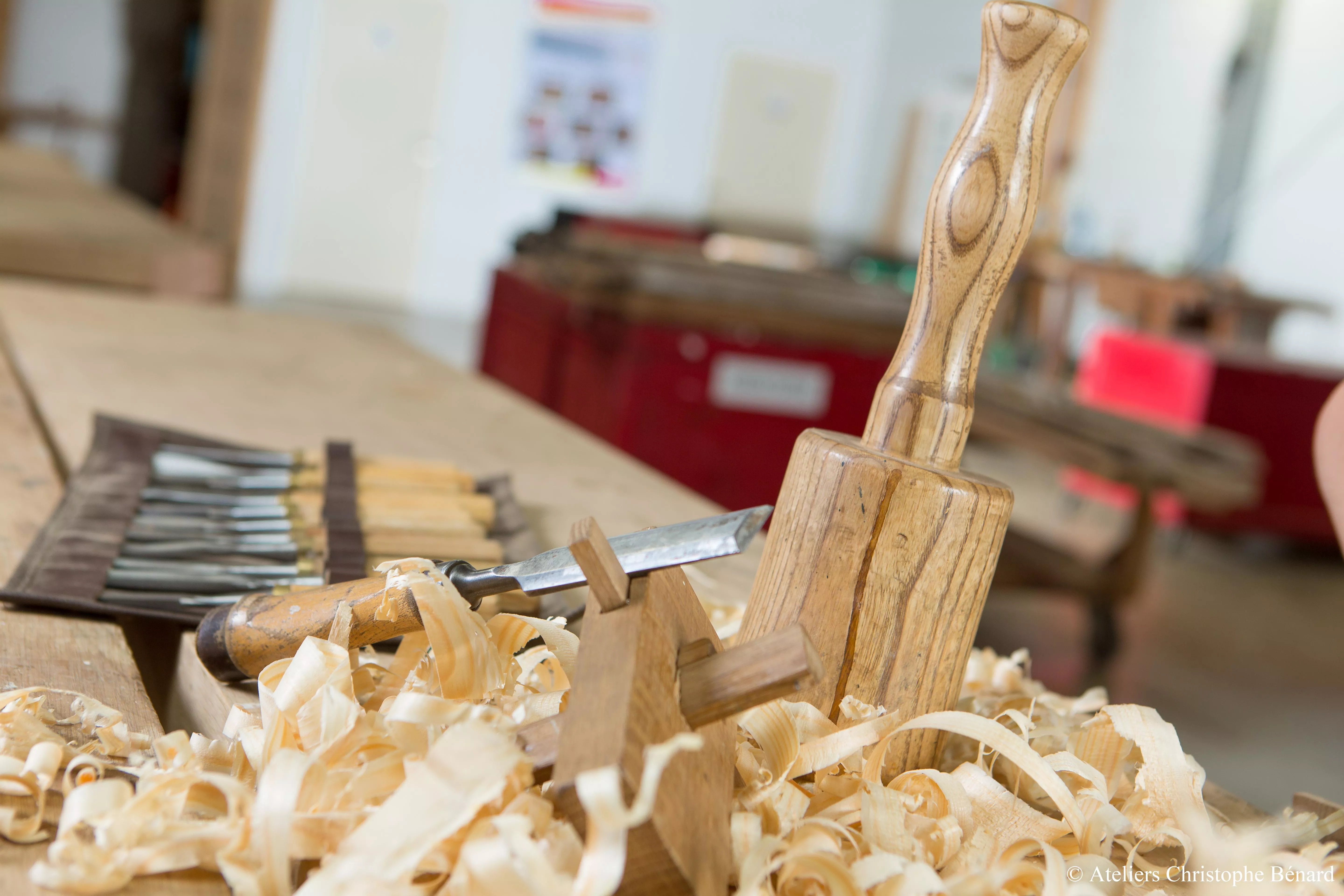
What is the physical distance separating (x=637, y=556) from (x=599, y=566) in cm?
3

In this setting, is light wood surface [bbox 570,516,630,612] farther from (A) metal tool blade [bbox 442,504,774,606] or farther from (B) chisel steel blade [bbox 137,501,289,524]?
(B) chisel steel blade [bbox 137,501,289,524]

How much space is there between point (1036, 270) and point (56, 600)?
6.96m

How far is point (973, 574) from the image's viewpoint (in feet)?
1.96

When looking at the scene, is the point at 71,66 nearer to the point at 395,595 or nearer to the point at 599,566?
the point at 395,595

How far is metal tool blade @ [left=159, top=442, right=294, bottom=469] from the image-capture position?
1.02 m

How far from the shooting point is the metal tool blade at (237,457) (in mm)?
1022

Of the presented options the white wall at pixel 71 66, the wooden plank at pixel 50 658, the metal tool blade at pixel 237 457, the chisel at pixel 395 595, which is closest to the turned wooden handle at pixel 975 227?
the chisel at pixel 395 595

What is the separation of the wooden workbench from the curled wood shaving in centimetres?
2

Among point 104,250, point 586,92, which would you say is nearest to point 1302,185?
point 586,92

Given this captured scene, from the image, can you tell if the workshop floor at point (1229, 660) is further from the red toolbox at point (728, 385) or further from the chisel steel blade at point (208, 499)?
the chisel steel blade at point (208, 499)

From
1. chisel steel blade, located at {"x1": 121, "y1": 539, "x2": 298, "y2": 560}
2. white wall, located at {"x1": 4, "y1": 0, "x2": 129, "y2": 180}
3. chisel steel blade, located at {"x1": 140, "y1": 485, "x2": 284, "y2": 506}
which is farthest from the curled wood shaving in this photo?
white wall, located at {"x1": 4, "y1": 0, "x2": 129, "y2": 180}

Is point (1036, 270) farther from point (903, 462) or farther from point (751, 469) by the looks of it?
point (903, 462)

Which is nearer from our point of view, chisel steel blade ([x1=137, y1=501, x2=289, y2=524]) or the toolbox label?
chisel steel blade ([x1=137, y1=501, x2=289, y2=524])

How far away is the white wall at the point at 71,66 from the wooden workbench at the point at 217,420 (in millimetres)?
8659
